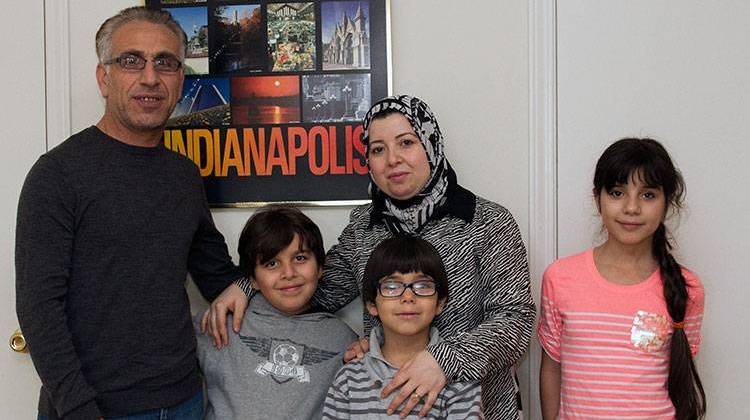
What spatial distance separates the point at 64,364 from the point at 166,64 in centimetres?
76

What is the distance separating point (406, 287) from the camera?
1570 millimetres

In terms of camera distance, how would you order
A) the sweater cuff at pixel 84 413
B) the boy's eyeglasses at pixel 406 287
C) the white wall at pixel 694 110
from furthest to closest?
the white wall at pixel 694 110 → the boy's eyeglasses at pixel 406 287 → the sweater cuff at pixel 84 413

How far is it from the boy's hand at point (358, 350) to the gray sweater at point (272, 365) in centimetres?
9

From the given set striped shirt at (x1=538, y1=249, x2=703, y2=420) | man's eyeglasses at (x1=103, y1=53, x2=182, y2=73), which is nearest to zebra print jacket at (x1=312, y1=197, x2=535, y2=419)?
striped shirt at (x1=538, y1=249, x2=703, y2=420)

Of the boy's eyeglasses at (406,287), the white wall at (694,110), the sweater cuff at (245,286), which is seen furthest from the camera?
the white wall at (694,110)

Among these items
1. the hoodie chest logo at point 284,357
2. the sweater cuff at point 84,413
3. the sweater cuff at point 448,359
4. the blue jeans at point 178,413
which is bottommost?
the blue jeans at point 178,413

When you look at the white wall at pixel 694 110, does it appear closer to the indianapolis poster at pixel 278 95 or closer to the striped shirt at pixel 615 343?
the striped shirt at pixel 615 343

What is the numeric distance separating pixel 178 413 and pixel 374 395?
0.52 meters

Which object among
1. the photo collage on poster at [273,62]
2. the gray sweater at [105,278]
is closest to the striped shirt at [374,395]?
the gray sweater at [105,278]

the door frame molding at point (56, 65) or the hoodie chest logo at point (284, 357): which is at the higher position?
the door frame molding at point (56, 65)

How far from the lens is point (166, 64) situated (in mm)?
1711

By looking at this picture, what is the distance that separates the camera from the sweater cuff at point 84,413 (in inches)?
57.7

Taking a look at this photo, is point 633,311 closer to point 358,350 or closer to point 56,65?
point 358,350

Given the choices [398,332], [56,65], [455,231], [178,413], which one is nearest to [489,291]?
[455,231]
